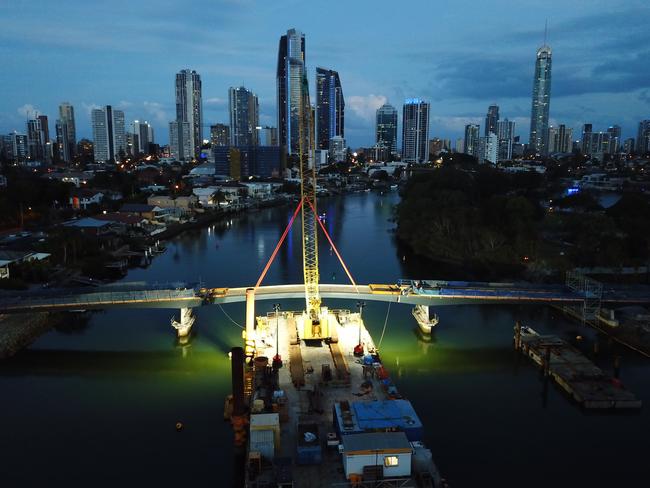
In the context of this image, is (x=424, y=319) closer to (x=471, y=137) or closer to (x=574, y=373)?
(x=574, y=373)

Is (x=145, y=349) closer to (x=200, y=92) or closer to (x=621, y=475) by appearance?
(x=621, y=475)

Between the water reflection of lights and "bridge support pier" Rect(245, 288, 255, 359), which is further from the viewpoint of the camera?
the water reflection of lights

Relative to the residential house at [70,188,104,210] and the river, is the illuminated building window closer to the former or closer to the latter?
the river

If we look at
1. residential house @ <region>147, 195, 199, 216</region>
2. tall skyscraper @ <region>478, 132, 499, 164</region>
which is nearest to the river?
residential house @ <region>147, 195, 199, 216</region>

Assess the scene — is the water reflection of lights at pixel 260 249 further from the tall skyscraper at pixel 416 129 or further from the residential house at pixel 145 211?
the tall skyscraper at pixel 416 129

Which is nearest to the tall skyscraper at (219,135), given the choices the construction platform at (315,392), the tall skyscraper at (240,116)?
the tall skyscraper at (240,116)

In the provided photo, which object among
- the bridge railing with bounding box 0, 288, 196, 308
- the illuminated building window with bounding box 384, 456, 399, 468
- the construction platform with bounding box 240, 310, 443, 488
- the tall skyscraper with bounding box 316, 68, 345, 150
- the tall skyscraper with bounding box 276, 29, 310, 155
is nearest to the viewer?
the illuminated building window with bounding box 384, 456, 399, 468

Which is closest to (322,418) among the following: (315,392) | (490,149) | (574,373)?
(315,392)
